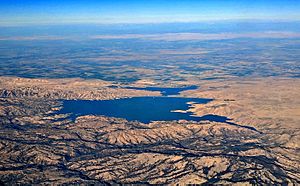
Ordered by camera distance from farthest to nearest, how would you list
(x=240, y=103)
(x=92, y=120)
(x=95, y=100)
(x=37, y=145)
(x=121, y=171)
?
(x=95, y=100)
(x=240, y=103)
(x=92, y=120)
(x=37, y=145)
(x=121, y=171)

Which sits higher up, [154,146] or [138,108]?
[154,146]

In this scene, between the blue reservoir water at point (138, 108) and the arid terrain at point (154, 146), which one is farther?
the blue reservoir water at point (138, 108)

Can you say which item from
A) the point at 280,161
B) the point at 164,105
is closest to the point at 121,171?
the point at 280,161

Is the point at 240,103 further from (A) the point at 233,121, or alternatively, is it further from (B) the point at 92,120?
(B) the point at 92,120

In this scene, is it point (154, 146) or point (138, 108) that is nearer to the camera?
point (154, 146)

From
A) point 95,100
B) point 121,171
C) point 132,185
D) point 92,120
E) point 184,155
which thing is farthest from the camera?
point 95,100
